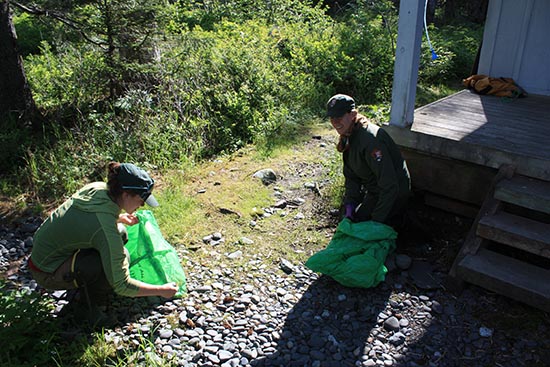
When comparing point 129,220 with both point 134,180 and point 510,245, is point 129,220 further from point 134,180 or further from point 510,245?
point 510,245

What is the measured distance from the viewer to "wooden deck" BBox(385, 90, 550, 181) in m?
4.11

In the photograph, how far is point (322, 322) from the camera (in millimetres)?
3502

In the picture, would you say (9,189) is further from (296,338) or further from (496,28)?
(496,28)

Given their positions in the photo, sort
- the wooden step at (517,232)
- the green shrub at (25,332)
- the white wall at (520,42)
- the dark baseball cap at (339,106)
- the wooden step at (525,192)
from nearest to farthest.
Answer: the green shrub at (25,332) < the wooden step at (517,232) < the wooden step at (525,192) < the dark baseball cap at (339,106) < the white wall at (520,42)

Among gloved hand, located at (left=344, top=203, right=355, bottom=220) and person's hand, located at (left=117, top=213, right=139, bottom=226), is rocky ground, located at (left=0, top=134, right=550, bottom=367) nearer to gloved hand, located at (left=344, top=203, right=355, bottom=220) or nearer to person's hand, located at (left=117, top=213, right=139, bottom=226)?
gloved hand, located at (left=344, top=203, right=355, bottom=220)

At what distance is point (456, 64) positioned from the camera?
36.1ft

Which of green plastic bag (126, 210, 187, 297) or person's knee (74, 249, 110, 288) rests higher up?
person's knee (74, 249, 110, 288)

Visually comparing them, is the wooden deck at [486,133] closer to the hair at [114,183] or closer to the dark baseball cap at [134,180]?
the dark baseball cap at [134,180]

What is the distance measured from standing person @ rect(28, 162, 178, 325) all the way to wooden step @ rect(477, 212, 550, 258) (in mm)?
2524

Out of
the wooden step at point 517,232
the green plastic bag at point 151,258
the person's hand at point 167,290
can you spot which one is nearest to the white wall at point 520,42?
the wooden step at point 517,232

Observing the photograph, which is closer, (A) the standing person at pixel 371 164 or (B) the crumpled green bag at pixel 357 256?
(B) the crumpled green bag at pixel 357 256

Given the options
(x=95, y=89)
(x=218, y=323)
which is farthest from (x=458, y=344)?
(x=95, y=89)

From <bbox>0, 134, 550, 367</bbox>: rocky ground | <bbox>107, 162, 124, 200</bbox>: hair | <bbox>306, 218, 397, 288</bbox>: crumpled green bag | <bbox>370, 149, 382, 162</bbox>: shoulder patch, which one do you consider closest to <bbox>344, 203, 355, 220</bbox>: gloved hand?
<bbox>306, 218, 397, 288</bbox>: crumpled green bag

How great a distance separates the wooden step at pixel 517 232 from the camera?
3.51 m
